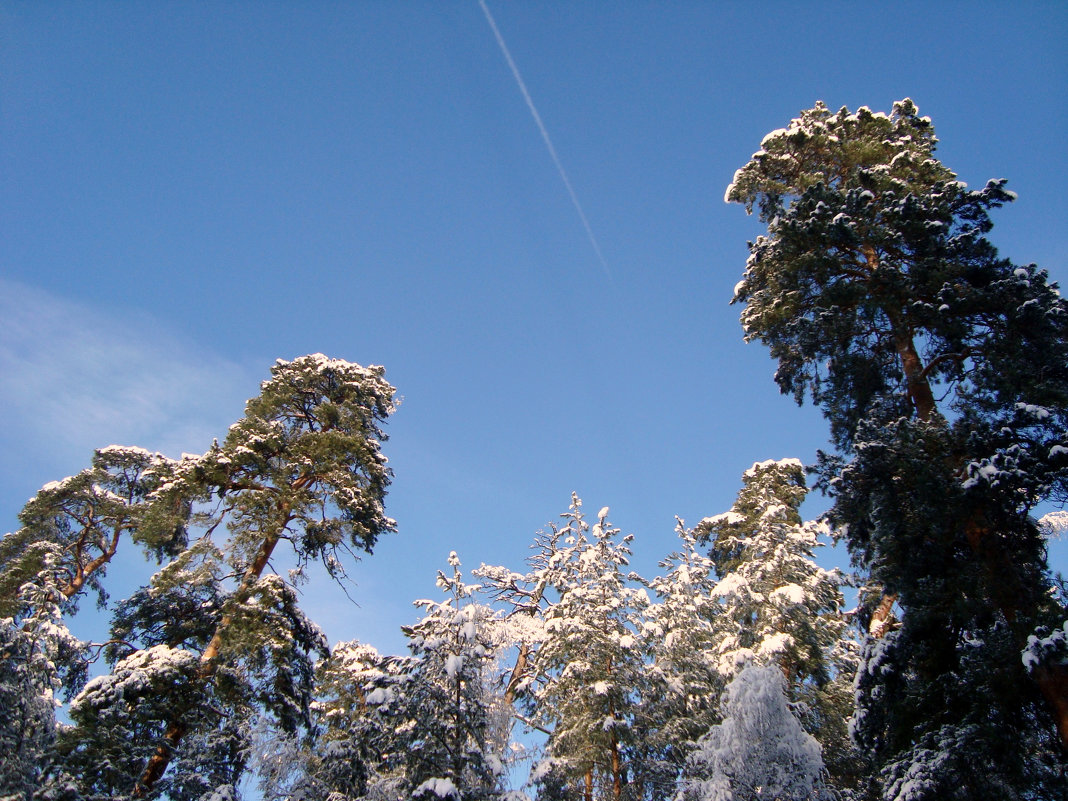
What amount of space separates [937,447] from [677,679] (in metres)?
8.79

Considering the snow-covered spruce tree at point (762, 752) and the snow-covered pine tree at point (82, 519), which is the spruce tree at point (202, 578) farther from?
the snow-covered spruce tree at point (762, 752)

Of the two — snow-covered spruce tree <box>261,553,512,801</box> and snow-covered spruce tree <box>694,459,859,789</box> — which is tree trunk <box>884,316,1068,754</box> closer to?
snow-covered spruce tree <box>694,459,859,789</box>

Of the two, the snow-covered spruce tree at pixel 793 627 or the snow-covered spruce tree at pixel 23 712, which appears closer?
the snow-covered spruce tree at pixel 23 712

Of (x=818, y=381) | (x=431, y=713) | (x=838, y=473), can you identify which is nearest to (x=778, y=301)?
(x=818, y=381)

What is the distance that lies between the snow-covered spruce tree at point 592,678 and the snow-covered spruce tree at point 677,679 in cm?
46

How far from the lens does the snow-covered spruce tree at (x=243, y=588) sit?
14.0 m

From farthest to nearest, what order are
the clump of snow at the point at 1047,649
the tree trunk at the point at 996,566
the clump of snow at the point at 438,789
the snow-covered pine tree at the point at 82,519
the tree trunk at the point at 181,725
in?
the snow-covered pine tree at the point at 82,519 < the tree trunk at the point at 181,725 < the clump of snow at the point at 438,789 < the tree trunk at the point at 996,566 < the clump of snow at the point at 1047,649

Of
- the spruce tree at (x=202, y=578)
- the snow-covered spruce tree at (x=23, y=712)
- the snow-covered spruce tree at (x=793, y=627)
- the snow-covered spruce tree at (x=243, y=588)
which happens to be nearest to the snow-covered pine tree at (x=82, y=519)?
the spruce tree at (x=202, y=578)

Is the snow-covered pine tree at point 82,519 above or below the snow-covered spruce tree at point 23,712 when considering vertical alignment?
above

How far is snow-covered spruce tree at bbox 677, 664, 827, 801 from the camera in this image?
1208 cm

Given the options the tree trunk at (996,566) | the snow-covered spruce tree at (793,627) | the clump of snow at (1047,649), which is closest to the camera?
the clump of snow at (1047,649)

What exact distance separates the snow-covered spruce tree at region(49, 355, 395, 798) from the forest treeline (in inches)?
3.1

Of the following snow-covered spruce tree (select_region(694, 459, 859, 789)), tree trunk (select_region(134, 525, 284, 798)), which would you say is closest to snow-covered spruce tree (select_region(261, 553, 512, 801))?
tree trunk (select_region(134, 525, 284, 798))

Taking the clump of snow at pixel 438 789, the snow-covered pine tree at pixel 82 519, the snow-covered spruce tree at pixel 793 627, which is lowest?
the clump of snow at pixel 438 789
